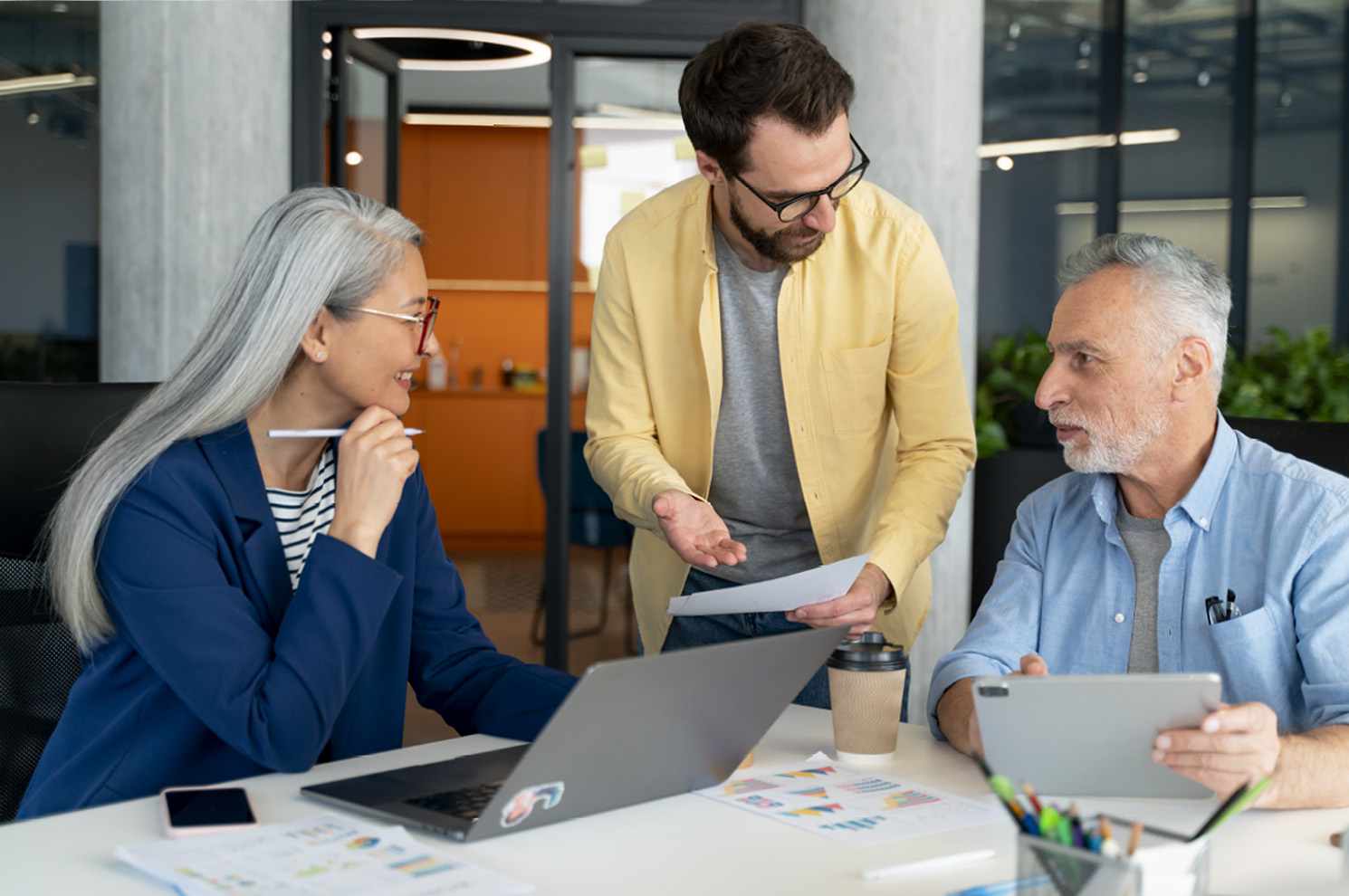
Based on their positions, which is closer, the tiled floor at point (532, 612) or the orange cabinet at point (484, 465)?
the tiled floor at point (532, 612)

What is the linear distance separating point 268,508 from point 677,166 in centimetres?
337

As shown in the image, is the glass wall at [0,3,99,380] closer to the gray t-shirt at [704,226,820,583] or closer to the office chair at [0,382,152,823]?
the office chair at [0,382,152,823]

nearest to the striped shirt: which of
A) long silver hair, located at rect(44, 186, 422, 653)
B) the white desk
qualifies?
long silver hair, located at rect(44, 186, 422, 653)

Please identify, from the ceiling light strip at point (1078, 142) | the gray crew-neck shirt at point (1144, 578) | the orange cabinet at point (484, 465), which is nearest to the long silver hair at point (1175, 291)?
the gray crew-neck shirt at point (1144, 578)

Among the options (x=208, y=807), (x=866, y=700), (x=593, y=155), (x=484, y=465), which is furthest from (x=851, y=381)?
(x=484, y=465)

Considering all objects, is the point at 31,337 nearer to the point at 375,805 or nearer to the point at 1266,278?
the point at 375,805

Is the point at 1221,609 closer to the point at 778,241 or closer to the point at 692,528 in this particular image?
the point at 692,528

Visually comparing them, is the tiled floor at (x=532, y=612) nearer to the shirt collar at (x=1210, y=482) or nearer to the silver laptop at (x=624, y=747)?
the silver laptop at (x=624, y=747)

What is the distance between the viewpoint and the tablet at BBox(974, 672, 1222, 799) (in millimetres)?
1185

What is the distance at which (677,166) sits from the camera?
4.73 meters

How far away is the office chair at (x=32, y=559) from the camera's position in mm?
1915

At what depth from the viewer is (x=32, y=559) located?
192cm

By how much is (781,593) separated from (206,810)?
0.71 meters

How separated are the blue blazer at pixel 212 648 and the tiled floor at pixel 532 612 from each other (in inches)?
54.4
